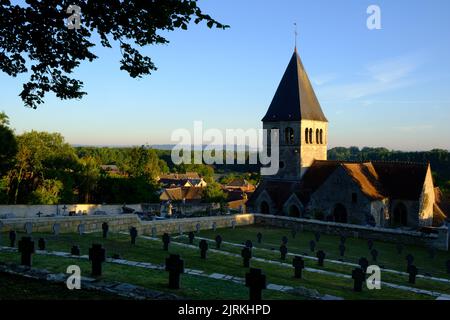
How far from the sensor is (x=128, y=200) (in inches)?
1829

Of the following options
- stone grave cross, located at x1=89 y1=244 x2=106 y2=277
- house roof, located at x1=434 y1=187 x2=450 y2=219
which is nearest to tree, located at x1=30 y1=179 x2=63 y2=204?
stone grave cross, located at x1=89 y1=244 x2=106 y2=277

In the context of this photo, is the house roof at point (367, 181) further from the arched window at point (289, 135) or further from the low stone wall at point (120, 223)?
the low stone wall at point (120, 223)

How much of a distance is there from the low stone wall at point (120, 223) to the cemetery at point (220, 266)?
238mm

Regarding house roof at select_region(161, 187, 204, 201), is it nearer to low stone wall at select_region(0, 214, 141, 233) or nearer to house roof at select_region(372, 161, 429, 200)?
house roof at select_region(372, 161, 429, 200)

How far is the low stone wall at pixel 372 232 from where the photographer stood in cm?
Result: 2420

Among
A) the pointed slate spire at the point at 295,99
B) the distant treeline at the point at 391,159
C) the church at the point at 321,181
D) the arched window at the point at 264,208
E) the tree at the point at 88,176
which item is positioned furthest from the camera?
the distant treeline at the point at 391,159

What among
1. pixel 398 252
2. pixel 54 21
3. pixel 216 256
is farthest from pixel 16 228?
pixel 398 252

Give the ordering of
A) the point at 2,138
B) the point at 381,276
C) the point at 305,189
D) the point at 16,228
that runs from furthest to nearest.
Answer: the point at 305,189
the point at 2,138
the point at 16,228
the point at 381,276

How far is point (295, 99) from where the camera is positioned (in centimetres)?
3991

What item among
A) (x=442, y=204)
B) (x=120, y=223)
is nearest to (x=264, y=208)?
(x=442, y=204)

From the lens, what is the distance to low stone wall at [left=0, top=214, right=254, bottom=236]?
18.8 meters

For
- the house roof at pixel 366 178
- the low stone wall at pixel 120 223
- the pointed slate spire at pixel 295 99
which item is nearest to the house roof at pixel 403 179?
the house roof at pixel 366 178
